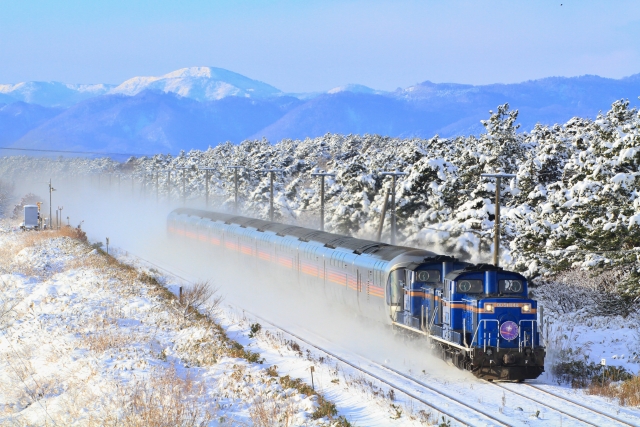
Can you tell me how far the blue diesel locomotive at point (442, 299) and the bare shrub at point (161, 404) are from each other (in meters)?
6.70

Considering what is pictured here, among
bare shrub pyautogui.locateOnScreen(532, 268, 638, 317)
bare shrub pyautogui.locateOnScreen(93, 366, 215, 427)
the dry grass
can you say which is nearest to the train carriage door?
the dry grass

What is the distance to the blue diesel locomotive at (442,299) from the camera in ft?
59.3

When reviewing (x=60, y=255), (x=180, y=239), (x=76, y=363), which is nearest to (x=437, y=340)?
(x=76, y=363)

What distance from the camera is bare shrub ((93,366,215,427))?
14.6m

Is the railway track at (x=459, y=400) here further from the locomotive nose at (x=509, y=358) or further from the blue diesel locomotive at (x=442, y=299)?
the blue diesel locomotive at (x=442, y=299)

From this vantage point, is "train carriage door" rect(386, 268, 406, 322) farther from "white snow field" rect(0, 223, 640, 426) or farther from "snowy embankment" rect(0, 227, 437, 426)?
"snowy embankment" rect(0, 227, 437, 426)

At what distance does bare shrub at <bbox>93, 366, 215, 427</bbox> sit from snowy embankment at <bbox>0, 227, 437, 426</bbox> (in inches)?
1.4

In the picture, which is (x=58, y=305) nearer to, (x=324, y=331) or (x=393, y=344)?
(x=324, y=331)

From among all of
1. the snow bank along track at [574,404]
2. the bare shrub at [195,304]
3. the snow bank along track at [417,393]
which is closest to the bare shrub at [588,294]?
the snow bank along track at [574,404]

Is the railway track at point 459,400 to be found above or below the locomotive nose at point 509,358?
below

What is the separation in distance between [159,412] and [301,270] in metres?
17.2

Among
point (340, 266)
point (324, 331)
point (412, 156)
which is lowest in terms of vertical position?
point (324, 331)

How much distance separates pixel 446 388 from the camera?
18.0 meters

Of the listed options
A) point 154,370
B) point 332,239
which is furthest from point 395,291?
point 332,239
